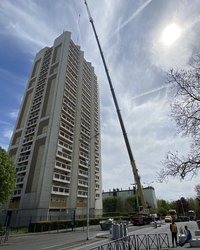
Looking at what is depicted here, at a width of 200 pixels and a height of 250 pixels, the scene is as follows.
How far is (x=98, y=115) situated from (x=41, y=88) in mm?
26341

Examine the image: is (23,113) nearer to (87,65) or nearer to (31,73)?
(31,73)

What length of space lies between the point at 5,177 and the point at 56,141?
2522 cm

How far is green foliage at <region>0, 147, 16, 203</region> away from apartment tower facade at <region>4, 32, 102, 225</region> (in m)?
12.7

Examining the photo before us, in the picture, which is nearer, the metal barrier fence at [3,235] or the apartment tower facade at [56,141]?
the metal barrier fence at [3,235]

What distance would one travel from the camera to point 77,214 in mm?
58188

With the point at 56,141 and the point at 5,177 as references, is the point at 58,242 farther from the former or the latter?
the point at 56,141

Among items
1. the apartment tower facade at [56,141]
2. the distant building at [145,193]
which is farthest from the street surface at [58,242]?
the distant building at [145,193]

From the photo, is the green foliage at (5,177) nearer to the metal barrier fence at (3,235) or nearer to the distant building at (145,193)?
the metal barrier fence at (3,235)

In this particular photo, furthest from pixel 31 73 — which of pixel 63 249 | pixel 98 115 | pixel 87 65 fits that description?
pixel 63 249

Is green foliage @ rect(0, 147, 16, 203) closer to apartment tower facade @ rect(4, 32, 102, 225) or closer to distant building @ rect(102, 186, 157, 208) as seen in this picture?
apartment tower facade @ rect(4, 32, 102, 225)

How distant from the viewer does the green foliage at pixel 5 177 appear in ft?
99.7

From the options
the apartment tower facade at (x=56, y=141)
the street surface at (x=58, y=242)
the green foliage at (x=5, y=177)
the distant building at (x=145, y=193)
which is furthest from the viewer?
the distant building at (x=145, y=193)

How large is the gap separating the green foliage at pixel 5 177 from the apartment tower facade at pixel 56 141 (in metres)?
12.7

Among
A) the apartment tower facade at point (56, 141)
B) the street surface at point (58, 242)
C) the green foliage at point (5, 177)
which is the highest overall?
the apartment tower facade at point (56, 141)
